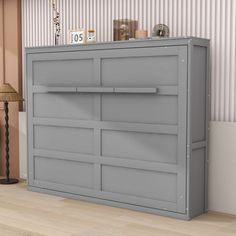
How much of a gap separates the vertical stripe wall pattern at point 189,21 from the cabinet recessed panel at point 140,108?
0.49 metres

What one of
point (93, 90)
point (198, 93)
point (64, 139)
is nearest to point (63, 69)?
point (93, 90)

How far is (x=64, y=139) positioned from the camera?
503 cm

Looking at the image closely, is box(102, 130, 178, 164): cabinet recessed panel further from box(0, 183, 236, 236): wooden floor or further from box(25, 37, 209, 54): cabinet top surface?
box(25, 37, 209, 54): cabinet top surface

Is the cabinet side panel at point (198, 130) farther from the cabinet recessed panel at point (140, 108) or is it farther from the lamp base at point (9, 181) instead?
the lamp base at point (9, 181)

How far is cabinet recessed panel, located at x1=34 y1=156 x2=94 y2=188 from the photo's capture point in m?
4.89

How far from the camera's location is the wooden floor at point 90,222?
3.94 meters

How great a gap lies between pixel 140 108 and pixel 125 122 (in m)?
0.21

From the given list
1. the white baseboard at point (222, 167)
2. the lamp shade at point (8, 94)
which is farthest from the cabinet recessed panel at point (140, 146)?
the lamp shade at point (8, 94)

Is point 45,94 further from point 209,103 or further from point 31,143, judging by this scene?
point 209,103

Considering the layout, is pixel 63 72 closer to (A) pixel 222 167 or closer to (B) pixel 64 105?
(B) pixel 64 105

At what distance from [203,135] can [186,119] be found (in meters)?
0.35

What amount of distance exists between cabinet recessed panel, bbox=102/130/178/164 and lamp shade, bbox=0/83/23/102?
139 centimetres

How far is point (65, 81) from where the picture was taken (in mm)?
4969

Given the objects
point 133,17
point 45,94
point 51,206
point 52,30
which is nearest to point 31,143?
point 45,94
